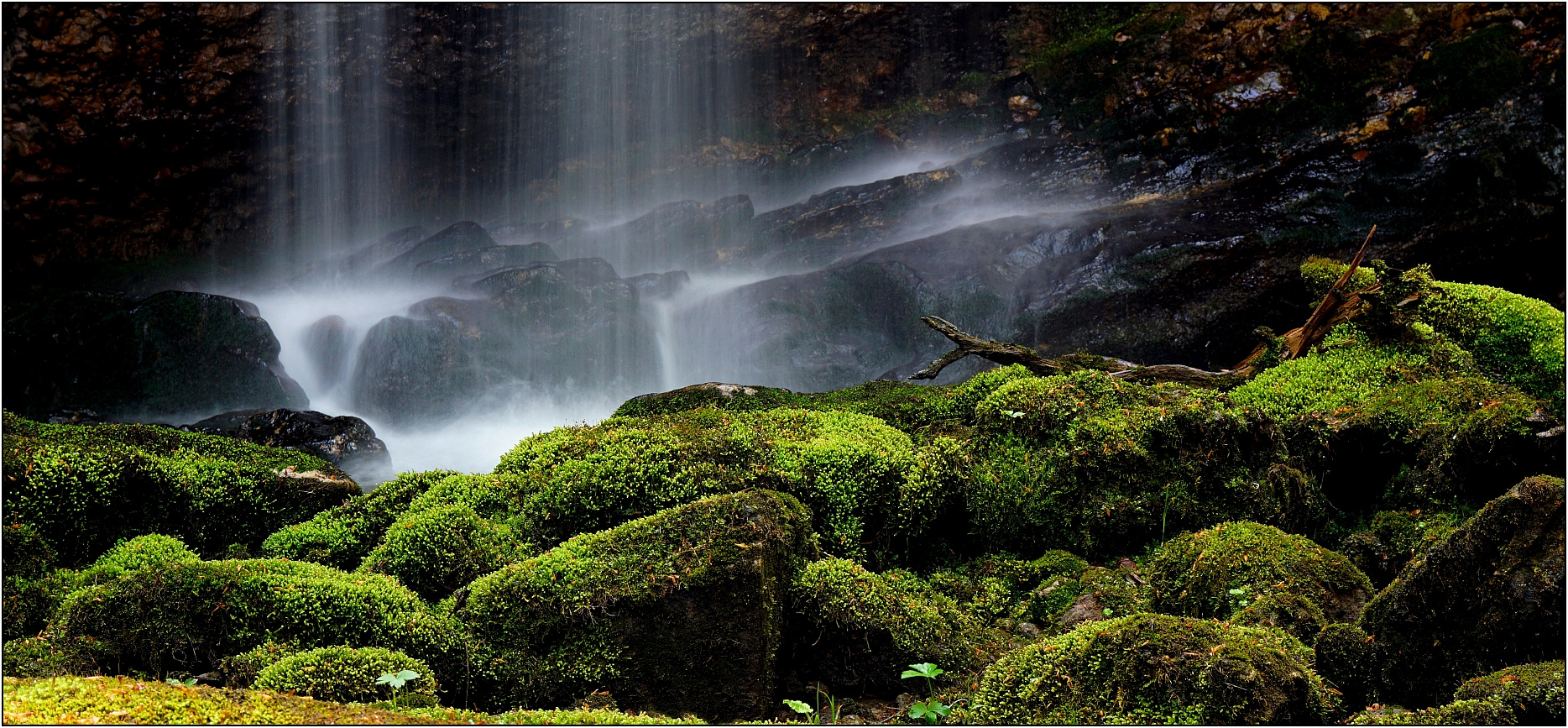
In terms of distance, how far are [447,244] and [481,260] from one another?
1366 millimetres

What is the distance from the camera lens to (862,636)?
388 cm

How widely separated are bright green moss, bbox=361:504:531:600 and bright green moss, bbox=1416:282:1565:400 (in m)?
6.05

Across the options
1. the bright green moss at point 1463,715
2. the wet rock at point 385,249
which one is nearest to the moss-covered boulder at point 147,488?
the bright green moss at point 1463,715

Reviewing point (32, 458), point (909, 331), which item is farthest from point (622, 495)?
point (909, 331)

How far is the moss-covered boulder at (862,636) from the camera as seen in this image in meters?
3.84

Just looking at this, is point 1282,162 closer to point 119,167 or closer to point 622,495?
point 622,495

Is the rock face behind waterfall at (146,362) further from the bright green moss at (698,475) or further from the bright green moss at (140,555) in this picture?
the bright green moss at (698,475)

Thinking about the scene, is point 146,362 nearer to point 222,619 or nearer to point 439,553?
point 439,553

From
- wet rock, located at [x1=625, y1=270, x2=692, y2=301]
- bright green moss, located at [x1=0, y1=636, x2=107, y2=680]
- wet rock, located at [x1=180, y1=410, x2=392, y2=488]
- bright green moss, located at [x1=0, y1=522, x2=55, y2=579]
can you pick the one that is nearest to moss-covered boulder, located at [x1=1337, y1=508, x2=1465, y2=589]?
bright green moss, located at [x1=0, y1=636, x2=107, y2=680]

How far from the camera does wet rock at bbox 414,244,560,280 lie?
50.3 feet

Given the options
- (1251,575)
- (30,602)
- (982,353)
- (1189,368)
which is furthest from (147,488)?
(1189,368)

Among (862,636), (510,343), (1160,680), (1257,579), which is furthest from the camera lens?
(510,343)

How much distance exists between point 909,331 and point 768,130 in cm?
713

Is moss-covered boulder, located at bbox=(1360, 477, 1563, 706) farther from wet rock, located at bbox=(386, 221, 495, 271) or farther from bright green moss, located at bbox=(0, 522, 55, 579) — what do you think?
wet rock, located at bbox=(386, 221, 495, 271)
